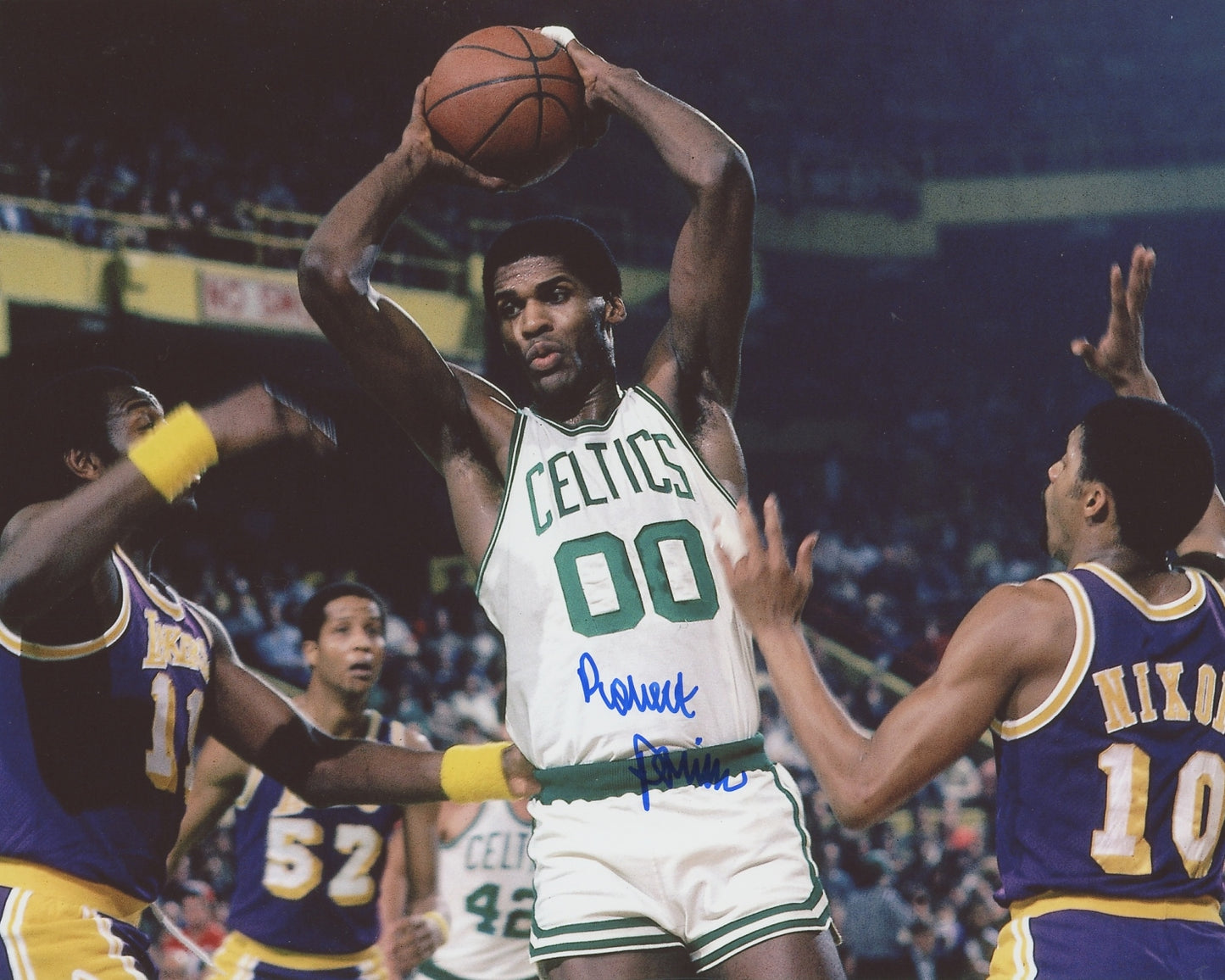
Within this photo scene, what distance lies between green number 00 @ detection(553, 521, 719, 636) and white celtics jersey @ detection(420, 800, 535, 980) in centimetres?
269

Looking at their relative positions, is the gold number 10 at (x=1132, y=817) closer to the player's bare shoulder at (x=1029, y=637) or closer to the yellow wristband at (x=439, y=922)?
the player's bare shoulder at (x=1029, y=637)

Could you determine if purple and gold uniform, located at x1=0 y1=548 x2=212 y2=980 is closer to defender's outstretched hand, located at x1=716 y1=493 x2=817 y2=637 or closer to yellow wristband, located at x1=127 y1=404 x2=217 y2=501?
yellow wristband, located at x1=127 y1=404 x2=217 y2=501

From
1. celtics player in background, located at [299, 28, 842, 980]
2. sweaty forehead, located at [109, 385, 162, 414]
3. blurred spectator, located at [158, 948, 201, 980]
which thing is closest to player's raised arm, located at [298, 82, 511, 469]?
celtics player in background, located at [299, 28, 842, 980]

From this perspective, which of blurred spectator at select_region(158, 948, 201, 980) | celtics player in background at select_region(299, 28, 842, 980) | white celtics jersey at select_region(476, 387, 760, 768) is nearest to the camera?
celtics player in background at select_region(299, 28, 842, 980)

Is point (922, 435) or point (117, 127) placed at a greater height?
point (117, 127)

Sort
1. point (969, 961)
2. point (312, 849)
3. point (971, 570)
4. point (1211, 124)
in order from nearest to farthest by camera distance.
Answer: point (312, 849) < point (969, 961) < point (971, 570) < point (1211, 124)

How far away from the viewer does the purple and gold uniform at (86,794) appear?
2986 mm

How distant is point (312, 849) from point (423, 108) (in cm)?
295

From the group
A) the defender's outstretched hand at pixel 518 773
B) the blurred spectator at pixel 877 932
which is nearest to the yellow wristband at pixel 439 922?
the defender's outstretched hand at pixel 518 773

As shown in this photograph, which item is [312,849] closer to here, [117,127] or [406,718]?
[406,718]

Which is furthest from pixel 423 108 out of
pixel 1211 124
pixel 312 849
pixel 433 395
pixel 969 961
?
pixel 1211 124

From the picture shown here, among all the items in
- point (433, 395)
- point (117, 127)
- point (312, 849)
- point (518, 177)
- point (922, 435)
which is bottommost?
point (312, 849)

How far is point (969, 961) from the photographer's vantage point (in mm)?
10781
